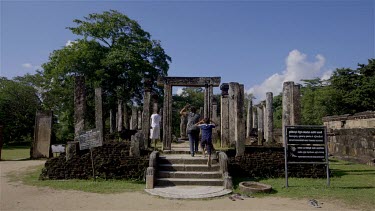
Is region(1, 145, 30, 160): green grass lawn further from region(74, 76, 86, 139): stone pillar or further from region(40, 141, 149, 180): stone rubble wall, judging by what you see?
region(40, 141, 149, 180): stone rubble wall

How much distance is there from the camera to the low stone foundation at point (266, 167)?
10.7 meters

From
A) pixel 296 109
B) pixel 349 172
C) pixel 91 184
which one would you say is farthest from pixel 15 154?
pixel 349 172

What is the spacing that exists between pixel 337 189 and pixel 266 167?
2.37 metres

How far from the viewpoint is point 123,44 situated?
2544 cm

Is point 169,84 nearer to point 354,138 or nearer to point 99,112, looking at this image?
point 99,112

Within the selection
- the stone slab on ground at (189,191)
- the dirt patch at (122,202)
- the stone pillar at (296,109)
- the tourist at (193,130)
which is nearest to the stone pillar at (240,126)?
the tourist at (193,130)

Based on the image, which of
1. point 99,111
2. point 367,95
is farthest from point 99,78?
point 367,95

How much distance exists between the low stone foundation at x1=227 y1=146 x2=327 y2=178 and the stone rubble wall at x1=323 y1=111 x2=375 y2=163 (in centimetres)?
494

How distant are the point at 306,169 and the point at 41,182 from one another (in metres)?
8.28

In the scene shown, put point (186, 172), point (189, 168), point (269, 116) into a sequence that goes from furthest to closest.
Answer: point (269, 116) → point (189, 168) → point (186, 172)

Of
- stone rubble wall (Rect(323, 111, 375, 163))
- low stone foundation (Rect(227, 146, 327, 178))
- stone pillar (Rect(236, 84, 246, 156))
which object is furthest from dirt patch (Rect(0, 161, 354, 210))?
stone rubble wall (Rect(323, 111, 375, 163))

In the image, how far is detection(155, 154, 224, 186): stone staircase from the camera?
934 cm

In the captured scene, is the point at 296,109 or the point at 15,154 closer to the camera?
the point at 296,109

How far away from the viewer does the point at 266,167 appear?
424 inches
